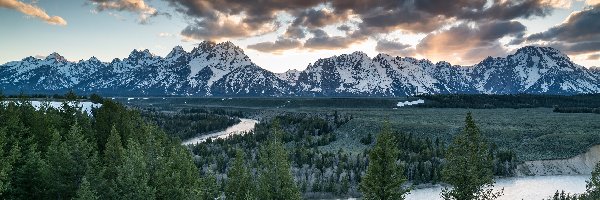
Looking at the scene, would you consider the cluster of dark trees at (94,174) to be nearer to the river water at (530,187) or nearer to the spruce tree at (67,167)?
the spruce tree at (67,167)

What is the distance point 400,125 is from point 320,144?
103 feet

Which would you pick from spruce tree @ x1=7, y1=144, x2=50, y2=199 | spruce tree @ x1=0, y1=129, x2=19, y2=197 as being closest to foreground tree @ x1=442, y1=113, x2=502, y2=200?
spruce tree @ x1=0, y1=129, x2=19, y2=197

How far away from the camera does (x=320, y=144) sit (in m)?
117

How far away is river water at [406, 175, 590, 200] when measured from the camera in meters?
71.2

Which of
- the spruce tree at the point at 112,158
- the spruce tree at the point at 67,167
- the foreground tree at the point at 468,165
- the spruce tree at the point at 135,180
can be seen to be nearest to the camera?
the spruce tree at the point at 135,180

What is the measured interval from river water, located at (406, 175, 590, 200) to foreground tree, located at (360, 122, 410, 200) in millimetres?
40138

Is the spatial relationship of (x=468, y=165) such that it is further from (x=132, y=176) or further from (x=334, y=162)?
(x=334, y=162)

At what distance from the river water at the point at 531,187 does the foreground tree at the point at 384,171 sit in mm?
40138

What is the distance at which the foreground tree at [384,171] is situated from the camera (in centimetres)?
3256

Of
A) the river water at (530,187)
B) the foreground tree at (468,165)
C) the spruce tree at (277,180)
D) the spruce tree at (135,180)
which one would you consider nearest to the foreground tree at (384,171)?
the foreground tree at (468,165)

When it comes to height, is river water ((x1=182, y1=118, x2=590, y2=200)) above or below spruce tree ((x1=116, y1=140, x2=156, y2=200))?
below

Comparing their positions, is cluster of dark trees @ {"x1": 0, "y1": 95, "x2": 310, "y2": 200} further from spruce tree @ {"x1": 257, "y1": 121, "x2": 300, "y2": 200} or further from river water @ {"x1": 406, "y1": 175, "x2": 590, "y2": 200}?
river water @ {"x1": 406, "y1": 175, "x2": 590, "y2": 200}

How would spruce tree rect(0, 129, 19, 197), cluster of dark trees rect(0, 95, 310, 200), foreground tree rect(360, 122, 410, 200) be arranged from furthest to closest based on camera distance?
cluster of dark trees rect(0, 95, 310, 200) → foreground tree rect(360, 122, 410, 200) → spruce tree rect(0, 129, 19, 197)

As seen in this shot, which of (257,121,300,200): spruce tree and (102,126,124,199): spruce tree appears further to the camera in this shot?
(102,126,124,199): spruce tree
